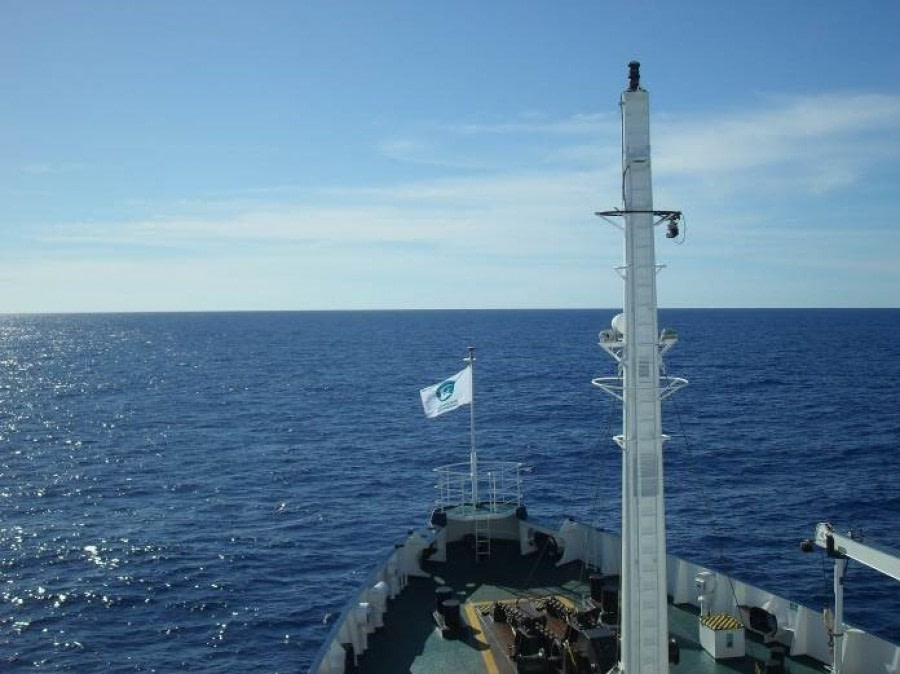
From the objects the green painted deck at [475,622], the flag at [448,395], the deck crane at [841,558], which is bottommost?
the green painted deck at [475,622]

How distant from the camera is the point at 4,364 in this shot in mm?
186500

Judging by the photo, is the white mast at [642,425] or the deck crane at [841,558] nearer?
the white mast at [642,425]

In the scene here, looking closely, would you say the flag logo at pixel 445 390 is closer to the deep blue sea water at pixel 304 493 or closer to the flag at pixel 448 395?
the flag at pixel 448 395

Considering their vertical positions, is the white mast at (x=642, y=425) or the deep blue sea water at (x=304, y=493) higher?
the white mast at (x=642, y=425)

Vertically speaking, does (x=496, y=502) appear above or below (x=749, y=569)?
above

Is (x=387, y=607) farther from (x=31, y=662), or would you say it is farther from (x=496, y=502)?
(x=31, y=662)

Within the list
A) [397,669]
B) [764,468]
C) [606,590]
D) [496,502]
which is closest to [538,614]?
[606,590]

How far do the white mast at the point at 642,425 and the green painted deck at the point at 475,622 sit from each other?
242 inches

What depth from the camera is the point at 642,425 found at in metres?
14.5

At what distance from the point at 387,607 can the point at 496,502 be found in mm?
7932

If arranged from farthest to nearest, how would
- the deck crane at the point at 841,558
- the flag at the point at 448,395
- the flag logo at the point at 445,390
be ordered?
the flag logo at the point at 445,390 → the flag at the point at 448,395 → the deck crane at the point at 841,558

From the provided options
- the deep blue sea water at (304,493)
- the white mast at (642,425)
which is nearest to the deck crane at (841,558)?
the white mast at (642,425)

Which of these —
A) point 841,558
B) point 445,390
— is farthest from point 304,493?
point 841,558

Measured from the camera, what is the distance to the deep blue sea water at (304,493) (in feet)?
127
